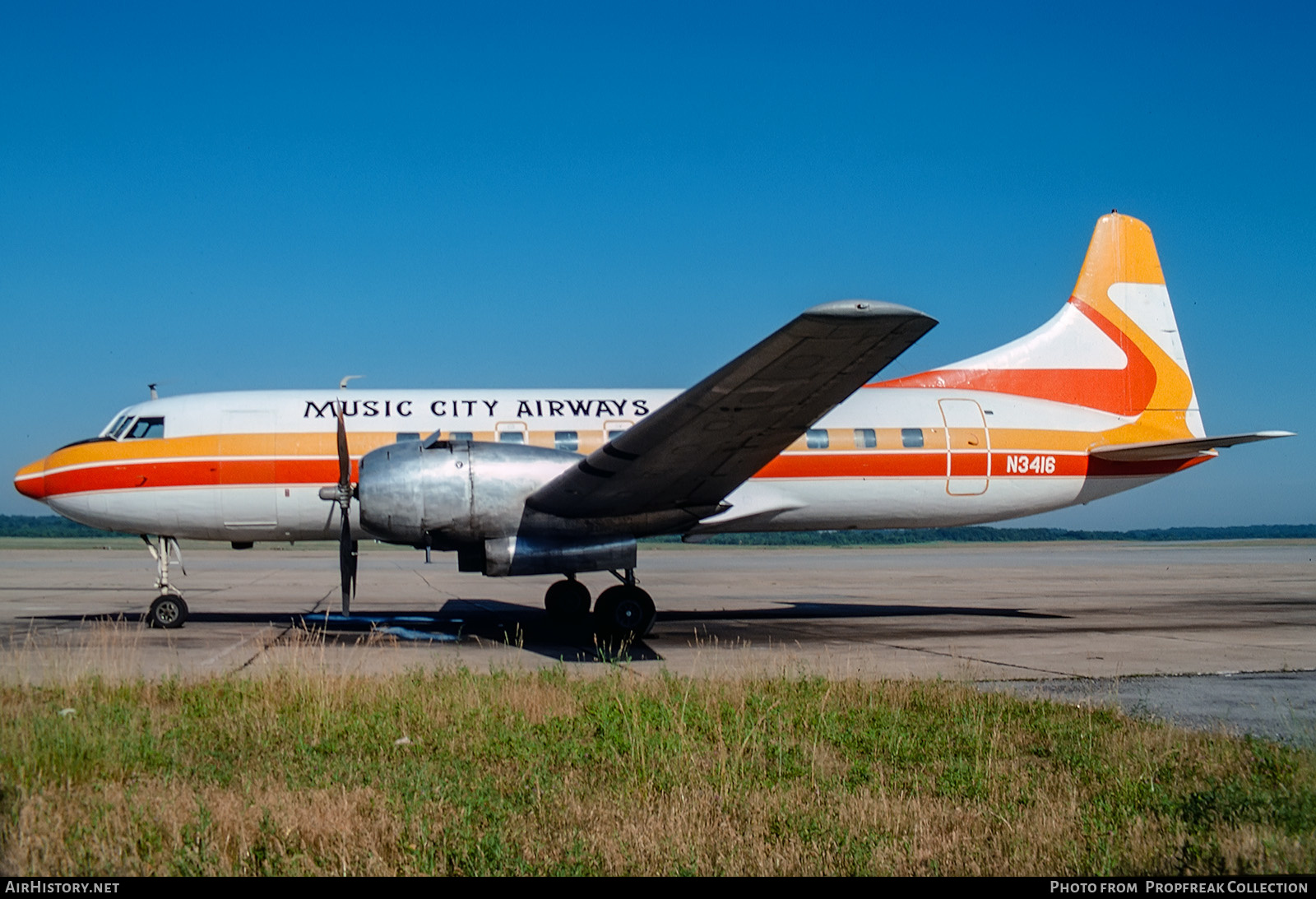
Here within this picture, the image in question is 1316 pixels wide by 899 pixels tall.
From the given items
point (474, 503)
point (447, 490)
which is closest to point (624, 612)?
point (474, 503)

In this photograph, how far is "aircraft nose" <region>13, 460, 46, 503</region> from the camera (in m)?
16.6

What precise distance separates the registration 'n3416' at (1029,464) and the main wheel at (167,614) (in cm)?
1407

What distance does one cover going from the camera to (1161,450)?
1783 cm

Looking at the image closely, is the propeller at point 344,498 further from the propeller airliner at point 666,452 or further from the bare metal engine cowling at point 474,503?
the bare metal engine cowling at point 474,503

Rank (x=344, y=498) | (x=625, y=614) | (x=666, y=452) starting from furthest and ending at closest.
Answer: (x=625, y=614)
(x=344, y=498)
(x=666, y=452)

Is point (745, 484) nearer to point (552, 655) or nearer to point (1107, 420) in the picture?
point (552, 655)

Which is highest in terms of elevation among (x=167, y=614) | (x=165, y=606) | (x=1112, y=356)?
(x=1112, y=356)

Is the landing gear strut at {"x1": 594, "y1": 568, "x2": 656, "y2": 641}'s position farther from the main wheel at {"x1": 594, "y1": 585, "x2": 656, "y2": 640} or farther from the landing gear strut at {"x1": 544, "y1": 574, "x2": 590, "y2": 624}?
the landing gear strut at {"x1": 544, "y1": 574, "x2": 590, "y2": 624}

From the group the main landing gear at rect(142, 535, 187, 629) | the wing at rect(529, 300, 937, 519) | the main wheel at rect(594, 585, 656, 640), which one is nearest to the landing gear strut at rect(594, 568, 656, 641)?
the main wheel at rect(594, 585, 656, 640)

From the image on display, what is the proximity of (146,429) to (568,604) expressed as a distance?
25.0 ft

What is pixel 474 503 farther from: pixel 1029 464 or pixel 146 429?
pixel 1029 464

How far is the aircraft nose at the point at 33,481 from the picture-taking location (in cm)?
1656

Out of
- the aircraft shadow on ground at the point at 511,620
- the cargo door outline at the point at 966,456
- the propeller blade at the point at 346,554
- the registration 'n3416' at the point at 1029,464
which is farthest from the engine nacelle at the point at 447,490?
the registration 'n3416' at the point at 1029,464

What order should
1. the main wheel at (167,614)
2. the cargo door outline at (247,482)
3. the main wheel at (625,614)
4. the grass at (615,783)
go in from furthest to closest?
the cargo door outline at (247,482) < the main wheel at (167,614) < the main wheel at (625,614) < the grass at (615,783)
